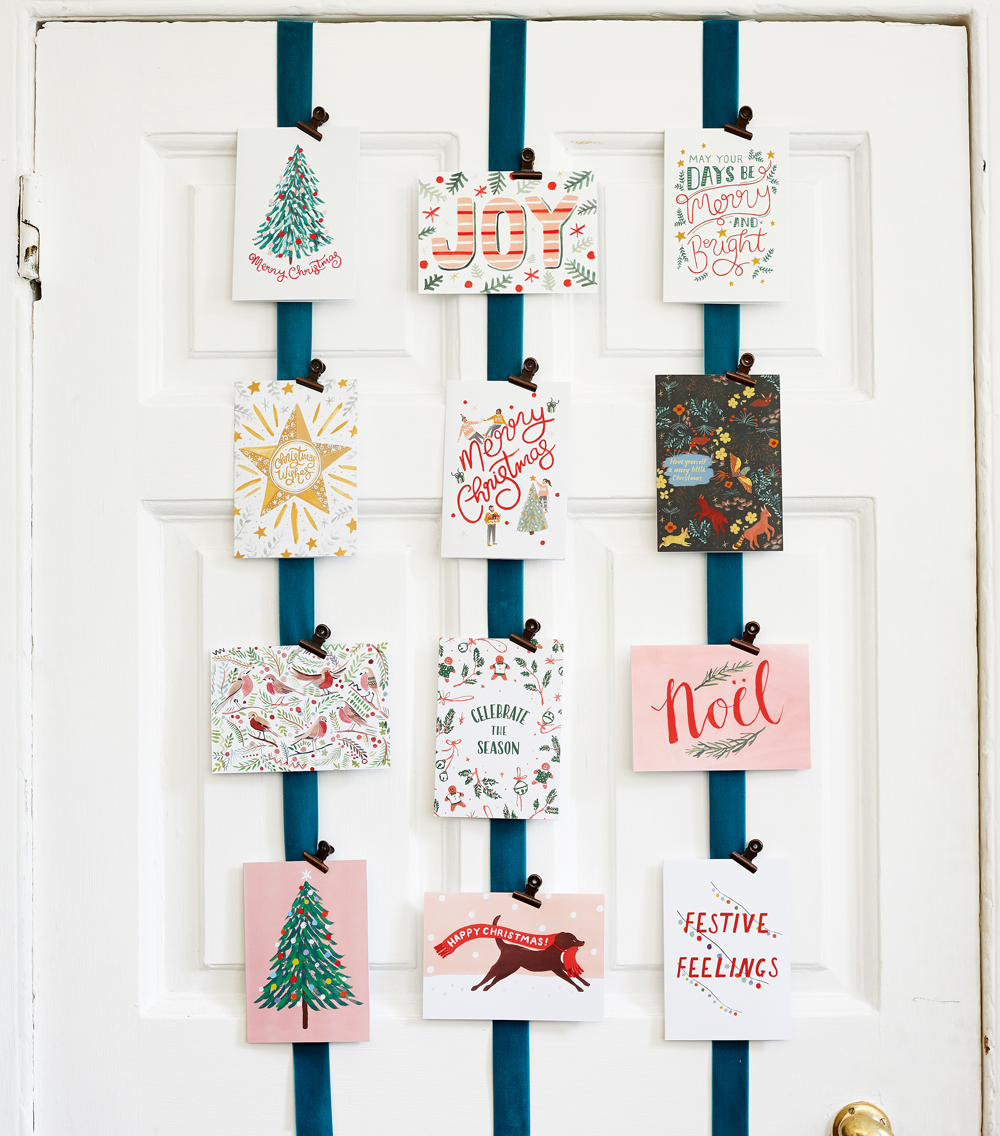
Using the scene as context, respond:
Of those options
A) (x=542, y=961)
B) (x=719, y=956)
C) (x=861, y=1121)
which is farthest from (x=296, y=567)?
(x=861, y=1121)

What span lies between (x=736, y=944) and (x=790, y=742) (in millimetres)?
196

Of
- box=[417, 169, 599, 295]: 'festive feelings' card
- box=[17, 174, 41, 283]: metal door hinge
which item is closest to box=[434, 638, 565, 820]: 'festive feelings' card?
box=[417, 169, 599, 295]: 'festive feelings' card

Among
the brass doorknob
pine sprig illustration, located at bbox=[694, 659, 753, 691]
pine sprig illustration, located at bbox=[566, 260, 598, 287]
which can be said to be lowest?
the brass doorknob

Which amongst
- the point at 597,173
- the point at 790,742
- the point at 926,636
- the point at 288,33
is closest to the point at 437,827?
the point at 790,742

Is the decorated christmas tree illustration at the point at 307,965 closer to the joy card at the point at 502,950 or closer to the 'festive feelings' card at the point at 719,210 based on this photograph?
the joy card at the point at 502,950

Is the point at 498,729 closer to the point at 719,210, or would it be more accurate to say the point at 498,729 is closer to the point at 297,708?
the point at 297,708

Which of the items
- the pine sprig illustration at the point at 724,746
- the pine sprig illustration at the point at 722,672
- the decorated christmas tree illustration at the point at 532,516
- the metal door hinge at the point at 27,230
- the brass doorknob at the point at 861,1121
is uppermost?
the metal door hinge at the point at 27,230

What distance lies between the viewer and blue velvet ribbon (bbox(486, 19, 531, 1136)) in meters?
0.71

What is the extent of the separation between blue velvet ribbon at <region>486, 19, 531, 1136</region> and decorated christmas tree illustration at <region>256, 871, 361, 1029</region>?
0.51ft

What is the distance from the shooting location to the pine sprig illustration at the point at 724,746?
27.6 inches

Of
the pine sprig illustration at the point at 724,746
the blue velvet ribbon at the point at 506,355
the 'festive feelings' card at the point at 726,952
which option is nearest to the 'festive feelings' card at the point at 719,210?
the blue velvet ribbon at the point at 506,355

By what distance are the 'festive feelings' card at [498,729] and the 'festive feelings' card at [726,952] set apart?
0.16 meters

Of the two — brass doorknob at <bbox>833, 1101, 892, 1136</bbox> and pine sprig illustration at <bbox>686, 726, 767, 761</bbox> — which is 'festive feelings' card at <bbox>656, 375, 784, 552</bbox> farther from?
brass doorknob at <bbox>833, 1101, 892, 1136</bbox>

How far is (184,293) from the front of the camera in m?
0.73
